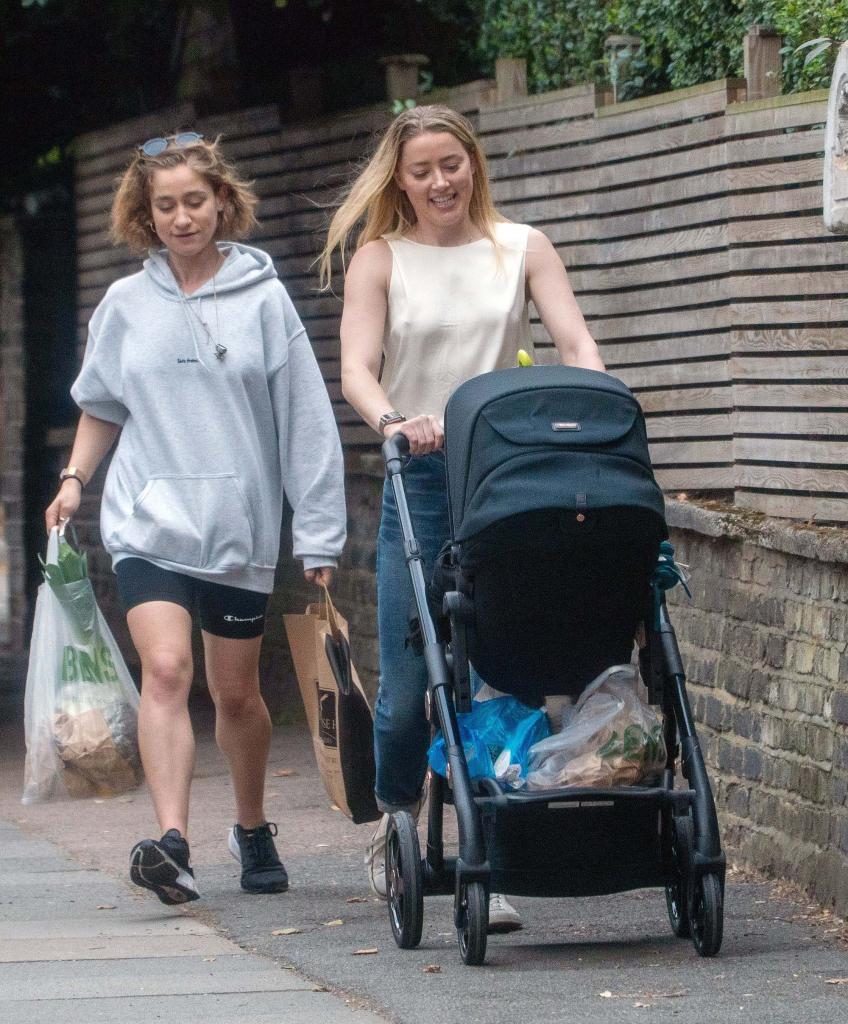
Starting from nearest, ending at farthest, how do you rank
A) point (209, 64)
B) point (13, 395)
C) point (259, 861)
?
point (259, 861), point (209, 64), point (13, 395)

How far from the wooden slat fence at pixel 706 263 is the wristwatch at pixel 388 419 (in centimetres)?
139

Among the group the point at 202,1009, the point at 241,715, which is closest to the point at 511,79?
the point at 241,715

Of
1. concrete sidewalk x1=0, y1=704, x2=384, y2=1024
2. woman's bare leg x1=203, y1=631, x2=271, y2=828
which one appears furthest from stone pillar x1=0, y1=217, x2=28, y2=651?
woman's bare leg x1=203, y1=631, x2=271, y2=828

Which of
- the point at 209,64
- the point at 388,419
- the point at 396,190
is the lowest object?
the point at 388,419

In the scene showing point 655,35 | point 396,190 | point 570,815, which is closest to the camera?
point 570,815

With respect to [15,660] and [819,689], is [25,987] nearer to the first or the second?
[819,689]

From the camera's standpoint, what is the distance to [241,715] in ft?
18.2

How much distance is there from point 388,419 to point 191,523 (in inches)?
31.6

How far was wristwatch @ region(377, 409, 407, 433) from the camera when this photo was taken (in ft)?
15.5

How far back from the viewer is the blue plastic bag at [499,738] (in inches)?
181

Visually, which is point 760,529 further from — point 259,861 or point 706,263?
point 259,861

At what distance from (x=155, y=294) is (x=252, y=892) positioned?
1651mm

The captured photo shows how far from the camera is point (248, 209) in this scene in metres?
5.57

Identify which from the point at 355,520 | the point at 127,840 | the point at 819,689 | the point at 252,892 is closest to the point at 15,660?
the point at 355,520
